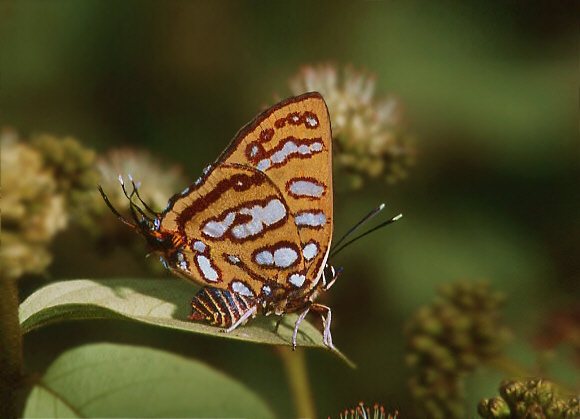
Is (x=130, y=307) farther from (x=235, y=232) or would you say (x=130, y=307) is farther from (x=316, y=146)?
(x=316, y=146)

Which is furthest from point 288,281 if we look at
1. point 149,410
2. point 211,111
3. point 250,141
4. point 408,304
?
point 211,111

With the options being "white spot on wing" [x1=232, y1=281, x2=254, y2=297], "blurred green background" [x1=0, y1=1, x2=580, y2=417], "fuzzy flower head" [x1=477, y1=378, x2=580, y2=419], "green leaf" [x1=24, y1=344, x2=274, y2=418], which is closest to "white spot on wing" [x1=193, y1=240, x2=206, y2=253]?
"white spot on wing" [x1=232, y1=281, x2=254, y2=297]

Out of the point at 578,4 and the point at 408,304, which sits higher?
the point at 578,4

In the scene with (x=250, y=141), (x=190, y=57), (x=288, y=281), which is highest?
(x=190, y=57)

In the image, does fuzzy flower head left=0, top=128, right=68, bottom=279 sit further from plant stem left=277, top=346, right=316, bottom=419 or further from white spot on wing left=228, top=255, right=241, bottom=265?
plant stem left=277, top=346, right=316, bottom=419

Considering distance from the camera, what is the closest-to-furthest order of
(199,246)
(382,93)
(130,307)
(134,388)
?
(134,388) < (130,307) < (199,246) < (382,93)

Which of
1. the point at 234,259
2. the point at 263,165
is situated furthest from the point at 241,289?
the point at 263,165

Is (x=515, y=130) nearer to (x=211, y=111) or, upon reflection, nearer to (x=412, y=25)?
(x=412, y=25)
